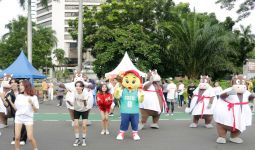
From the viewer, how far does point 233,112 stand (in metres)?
10.7

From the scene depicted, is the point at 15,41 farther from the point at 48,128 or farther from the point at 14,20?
the point at 48,128

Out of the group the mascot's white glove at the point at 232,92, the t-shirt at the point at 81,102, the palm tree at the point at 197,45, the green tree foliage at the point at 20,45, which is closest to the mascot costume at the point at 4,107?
the t-shirt at the point at 81,102

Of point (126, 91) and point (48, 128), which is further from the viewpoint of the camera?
point (48, 128)

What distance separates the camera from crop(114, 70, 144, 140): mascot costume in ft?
37.2

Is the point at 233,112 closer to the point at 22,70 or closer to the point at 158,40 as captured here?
the point at 22,70

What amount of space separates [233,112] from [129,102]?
272 cm

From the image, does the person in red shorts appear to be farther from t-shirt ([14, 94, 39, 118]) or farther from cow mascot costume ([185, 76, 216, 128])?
t-shirt ([14, 94, 39, 118])

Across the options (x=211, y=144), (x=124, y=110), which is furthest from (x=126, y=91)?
(x=211, y=144)

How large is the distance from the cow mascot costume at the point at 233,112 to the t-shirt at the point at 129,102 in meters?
2.13

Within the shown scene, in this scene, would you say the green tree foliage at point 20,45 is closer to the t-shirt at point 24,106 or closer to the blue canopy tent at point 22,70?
the blue canopy tent at point 22,70

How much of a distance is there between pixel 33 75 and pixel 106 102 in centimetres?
1508

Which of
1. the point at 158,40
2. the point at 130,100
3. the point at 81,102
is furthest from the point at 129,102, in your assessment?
the point at 158,40

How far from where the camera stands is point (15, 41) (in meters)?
56.5

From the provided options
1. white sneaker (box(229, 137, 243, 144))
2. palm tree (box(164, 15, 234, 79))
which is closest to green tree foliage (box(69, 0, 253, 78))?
palm tree (box(164, 15, 234, 79))
